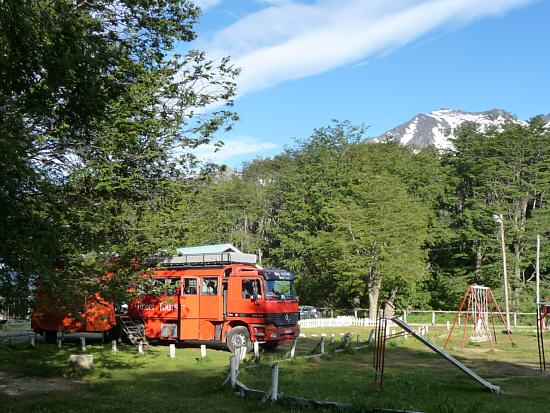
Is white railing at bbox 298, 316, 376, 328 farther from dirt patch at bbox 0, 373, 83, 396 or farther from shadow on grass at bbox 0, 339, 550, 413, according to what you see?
dirt patch at bbox 0, 373, 83, 396

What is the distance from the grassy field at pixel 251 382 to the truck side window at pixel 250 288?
7.32 feet

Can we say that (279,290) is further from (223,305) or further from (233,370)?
(233,370)

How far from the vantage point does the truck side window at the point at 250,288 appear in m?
19.9

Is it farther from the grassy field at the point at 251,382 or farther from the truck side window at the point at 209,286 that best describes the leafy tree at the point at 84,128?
the truck side window at the point at 209,286

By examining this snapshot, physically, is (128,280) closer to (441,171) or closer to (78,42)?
(78,42)

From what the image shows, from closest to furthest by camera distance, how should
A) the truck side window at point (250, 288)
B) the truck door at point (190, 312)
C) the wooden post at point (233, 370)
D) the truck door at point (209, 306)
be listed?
the wooden post at point (233, 370) → the truck side window at point (250, 288) → the truck door at point (209, 306) → the truck door at point (190, 312)

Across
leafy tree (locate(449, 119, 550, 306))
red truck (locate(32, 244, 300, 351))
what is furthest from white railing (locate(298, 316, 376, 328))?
red truck (locate(32, 244, 300, 351))

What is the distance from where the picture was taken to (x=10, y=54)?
7.88m

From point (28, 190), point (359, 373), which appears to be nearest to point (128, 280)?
point (28, 190)

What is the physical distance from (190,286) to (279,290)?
11.0 ft

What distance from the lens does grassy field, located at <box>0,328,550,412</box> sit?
413 inches

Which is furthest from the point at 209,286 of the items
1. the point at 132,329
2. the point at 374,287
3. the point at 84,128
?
the point at 374,287

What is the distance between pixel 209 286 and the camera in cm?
2066

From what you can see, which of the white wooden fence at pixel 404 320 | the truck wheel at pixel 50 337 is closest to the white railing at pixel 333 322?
the white wooden fence at pixel 404 320
